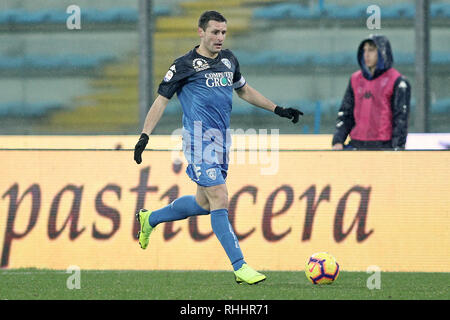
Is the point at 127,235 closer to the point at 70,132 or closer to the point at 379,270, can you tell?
the point at 379,270

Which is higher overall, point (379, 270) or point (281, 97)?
point (281, 97)

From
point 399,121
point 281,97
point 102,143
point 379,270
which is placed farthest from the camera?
point 281,97

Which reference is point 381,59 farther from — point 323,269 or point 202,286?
point 202,286

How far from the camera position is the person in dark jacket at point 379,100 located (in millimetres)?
9508

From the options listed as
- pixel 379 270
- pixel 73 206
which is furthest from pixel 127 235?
pixel 379 270

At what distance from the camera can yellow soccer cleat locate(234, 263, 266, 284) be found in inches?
281

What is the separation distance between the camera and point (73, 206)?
911 centimetres

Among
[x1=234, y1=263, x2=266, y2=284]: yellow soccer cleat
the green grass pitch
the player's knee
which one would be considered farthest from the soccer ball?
the player's knee

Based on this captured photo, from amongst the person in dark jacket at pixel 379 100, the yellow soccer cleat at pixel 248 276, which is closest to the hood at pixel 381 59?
the person in dark jacket at pixel 379 100

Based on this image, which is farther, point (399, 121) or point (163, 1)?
point (163, 1)

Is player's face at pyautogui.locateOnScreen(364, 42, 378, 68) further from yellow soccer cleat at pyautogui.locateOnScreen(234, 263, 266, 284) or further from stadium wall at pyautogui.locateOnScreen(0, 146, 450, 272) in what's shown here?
yellow soccer cleat at pyautogui.locateOnScreen(234, 263, 266, 284)

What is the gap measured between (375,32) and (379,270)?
5.05m

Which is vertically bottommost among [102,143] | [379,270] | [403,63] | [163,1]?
[379,270]

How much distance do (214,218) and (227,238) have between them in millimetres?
181
